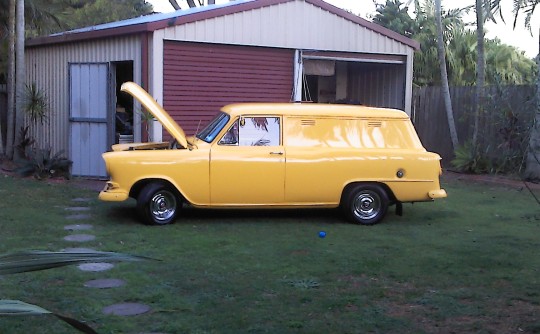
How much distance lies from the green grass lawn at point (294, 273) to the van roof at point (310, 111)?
4.93 feet

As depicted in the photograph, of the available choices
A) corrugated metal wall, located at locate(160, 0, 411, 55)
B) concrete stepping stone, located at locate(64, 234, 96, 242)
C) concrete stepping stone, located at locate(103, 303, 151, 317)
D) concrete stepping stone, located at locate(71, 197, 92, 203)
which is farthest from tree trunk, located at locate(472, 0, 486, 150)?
concrete stepping stone, located at locate(103, 303, 151, 317)

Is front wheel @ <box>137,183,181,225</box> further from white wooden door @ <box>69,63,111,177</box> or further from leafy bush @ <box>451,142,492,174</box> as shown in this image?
leafy bush @ <box>451,142,492,174</box>

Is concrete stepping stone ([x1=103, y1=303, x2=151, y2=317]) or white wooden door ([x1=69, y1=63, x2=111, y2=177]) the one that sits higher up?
white wooden door ([x1=69, y1=63, x2=111, y2=177])

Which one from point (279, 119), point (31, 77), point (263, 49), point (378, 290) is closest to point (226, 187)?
point (279, 119)

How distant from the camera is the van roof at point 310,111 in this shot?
29.5 ft

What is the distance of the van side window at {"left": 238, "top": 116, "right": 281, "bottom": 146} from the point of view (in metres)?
8.88

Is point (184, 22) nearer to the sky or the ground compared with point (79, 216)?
nearer to the sky

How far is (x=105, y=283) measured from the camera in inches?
236

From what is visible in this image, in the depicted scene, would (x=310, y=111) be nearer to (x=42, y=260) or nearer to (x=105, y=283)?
(x=105, y=283)

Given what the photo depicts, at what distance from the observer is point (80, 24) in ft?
87.6

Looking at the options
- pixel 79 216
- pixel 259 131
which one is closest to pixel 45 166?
pixel 79 216

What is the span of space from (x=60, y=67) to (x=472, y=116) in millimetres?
9585

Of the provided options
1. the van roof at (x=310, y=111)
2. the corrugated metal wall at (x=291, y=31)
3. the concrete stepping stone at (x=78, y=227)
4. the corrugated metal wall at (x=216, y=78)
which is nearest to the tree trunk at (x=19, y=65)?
the corrugated metal wall at (x=216, y=78)

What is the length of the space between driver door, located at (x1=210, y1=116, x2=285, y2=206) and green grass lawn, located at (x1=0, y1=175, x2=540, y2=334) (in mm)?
410
